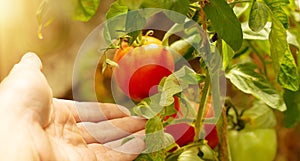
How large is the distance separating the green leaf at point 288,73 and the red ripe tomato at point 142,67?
0.16m

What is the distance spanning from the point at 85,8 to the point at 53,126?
174 mm

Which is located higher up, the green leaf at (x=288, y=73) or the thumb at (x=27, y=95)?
the thumb at (x=27, y=95)

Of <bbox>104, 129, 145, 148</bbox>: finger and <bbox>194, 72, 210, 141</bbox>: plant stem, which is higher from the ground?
<bbox>194, 72, 210, 141</bbox>: plant stem

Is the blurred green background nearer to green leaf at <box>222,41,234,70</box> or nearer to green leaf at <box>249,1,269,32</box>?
green leaf at <box>222,41,234,70</box>

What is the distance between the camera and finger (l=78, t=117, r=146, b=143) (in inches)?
32.4

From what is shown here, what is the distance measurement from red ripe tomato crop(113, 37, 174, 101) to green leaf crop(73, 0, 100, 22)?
0.07m

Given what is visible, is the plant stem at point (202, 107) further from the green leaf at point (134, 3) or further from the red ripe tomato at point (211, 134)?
the green leaf at point (134, 3)

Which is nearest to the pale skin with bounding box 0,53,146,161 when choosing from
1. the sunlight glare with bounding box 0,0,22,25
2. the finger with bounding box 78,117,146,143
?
the finger with bounding box 78,117,146,143

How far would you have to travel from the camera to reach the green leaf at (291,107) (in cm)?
90

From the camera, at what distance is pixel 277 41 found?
2.21ft

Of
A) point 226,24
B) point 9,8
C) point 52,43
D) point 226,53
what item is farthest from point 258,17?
point 9,8

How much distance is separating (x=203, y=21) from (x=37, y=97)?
0.24m

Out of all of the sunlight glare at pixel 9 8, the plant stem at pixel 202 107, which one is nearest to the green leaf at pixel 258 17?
the plant stem at pixel 202 107

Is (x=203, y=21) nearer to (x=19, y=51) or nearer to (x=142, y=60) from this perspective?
(x=142, y=60)
